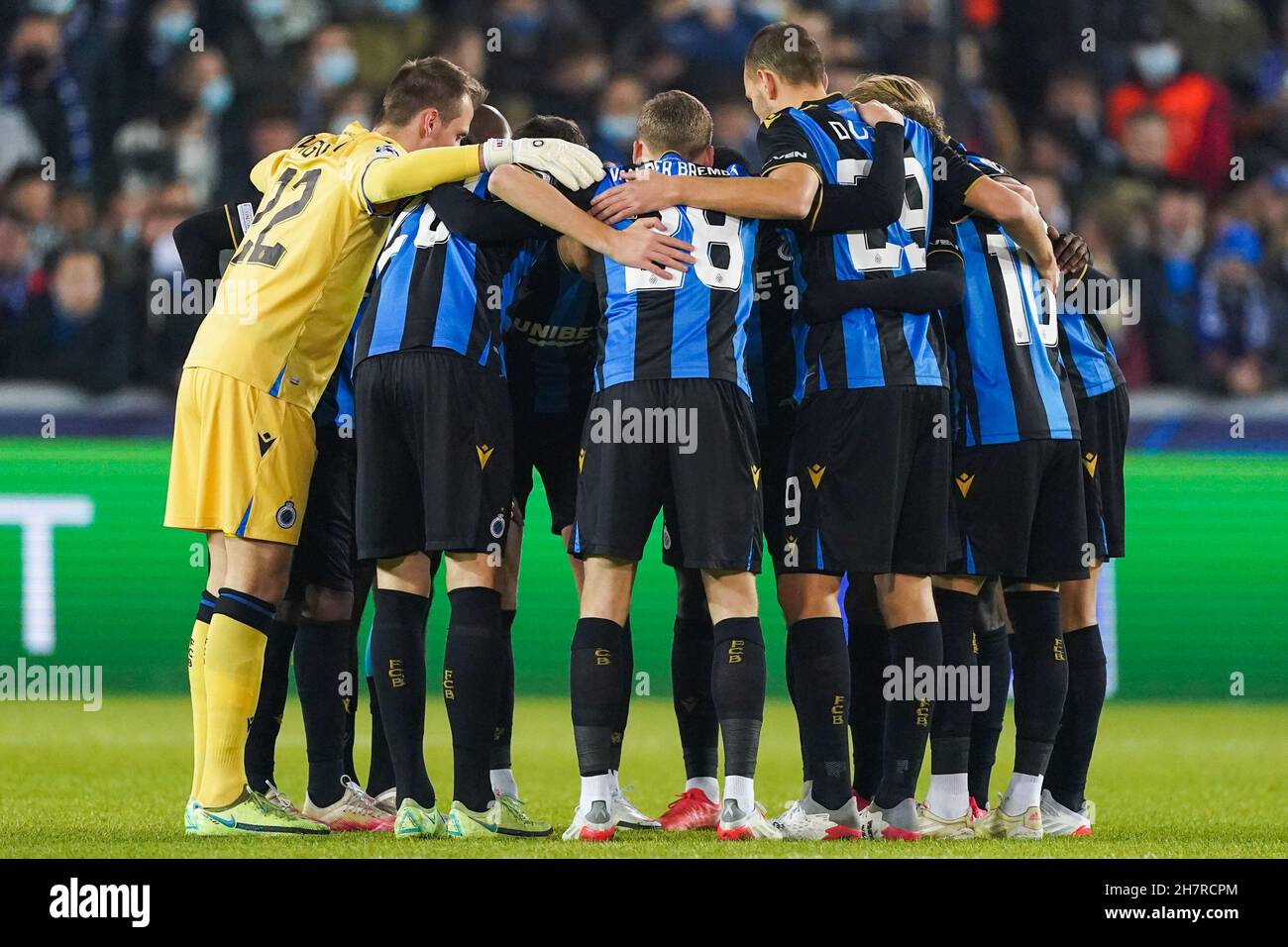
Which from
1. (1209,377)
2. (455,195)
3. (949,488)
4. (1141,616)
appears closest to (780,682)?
(1141,616)

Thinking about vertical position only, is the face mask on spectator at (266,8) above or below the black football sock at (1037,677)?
above

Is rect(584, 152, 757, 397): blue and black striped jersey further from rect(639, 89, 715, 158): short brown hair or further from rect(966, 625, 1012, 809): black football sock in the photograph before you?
rect(966, 625, 1012, 809): black football sock

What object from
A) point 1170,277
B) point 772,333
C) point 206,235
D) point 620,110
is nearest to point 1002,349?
point 772,333

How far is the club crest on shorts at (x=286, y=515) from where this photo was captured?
5.41 meters

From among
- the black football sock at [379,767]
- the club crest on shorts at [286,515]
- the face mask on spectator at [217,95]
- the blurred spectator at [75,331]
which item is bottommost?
the black football sock at [379,767]

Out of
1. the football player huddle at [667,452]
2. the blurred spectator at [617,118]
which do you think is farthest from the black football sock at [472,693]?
the blurred spectator at [617,118]

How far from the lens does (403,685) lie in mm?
5211

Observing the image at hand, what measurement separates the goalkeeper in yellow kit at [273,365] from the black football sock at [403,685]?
0.41m

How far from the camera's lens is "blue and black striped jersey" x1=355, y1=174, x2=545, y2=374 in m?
5.29

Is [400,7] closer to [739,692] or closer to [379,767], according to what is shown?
[379,767]

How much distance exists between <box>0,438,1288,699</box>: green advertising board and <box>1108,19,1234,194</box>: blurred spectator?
11.7 feet

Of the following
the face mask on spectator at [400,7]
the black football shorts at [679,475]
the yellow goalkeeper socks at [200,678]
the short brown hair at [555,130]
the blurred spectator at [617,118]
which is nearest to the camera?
the black football shorts at [679,475]

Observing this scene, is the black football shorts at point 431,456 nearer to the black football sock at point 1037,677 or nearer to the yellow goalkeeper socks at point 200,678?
the yellow goalkeeper socks at point 200,678

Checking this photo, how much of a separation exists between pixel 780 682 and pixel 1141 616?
2.17 meters
